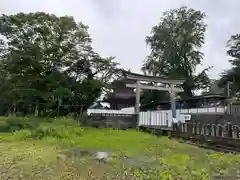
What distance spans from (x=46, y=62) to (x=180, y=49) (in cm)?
1619

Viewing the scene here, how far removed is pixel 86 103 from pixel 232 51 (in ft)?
50.8

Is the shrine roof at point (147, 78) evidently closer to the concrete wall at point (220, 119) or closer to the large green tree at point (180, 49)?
the concrete wall at point (220, 119)

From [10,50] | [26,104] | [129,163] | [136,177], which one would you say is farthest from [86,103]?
[136,177]

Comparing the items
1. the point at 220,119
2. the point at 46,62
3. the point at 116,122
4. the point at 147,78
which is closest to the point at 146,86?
the point at 147,78

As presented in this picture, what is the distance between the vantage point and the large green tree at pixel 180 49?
32.2 meters

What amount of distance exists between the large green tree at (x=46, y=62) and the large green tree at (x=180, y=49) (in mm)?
9730

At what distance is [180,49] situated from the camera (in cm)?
3250

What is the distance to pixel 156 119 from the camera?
17891 millimetres

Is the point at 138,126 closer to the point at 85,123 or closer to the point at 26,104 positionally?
the point at 85,123

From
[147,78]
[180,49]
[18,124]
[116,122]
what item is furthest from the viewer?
[180,49]

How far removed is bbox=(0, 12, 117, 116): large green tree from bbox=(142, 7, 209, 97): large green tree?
31.9 feet

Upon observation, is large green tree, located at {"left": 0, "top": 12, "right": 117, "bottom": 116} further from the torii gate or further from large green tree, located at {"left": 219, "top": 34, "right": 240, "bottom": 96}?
large green tree, located at {"left": 219, "top": 34, "right": 240, "bottom": 96}

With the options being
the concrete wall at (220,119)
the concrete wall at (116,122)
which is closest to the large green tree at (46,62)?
the concrete wall at (116,122)

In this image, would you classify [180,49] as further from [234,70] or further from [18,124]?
[18,124]
